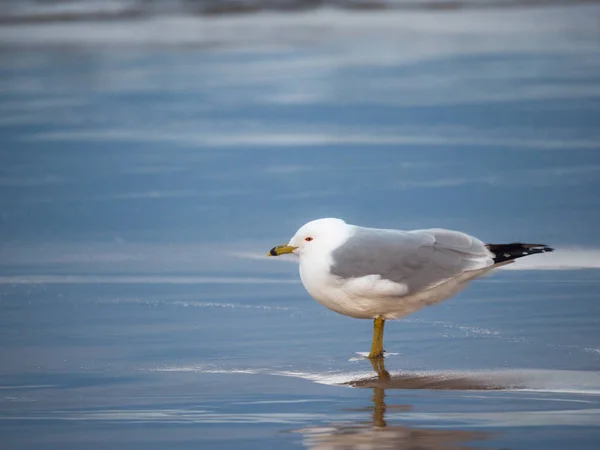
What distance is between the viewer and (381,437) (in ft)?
16.8

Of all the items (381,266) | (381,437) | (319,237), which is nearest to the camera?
(381,437)

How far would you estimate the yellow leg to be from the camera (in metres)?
6.61

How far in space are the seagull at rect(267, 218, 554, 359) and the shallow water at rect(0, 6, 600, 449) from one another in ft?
0.87

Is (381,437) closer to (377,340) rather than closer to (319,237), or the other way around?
(377,340)

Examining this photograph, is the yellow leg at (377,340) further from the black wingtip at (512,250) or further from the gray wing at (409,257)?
the black wingtip at (512,250)

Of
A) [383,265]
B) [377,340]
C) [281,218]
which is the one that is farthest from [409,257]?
[281,218]

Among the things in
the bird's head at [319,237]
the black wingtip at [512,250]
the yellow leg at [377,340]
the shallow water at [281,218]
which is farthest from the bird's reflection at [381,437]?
the black wingtip at [512,250]

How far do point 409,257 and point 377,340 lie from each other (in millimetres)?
457

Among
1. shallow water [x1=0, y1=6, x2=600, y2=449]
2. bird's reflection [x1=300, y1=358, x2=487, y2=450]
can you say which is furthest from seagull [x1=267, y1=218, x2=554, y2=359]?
bird's reflection [x1=300, y1=358, x2=487, y2=450]

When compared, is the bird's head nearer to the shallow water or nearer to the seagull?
the seagull

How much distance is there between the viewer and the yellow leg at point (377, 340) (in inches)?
260

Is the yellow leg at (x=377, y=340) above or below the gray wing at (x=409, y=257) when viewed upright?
below

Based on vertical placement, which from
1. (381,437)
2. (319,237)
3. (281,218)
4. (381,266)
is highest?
(319,237)

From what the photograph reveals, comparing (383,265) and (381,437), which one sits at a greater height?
(383,265)
